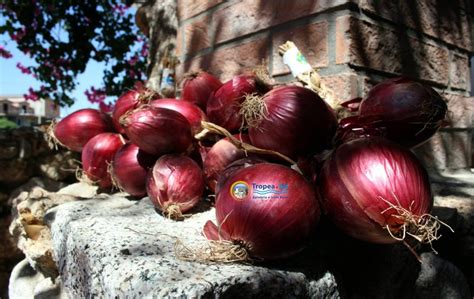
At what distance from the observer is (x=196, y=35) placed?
5.42 ft

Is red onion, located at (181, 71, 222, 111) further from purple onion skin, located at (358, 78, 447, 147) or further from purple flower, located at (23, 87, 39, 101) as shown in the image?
purple flower, located at (23, 87, 39, 101)

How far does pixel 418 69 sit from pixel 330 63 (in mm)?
353

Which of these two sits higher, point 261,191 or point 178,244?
point 261,191

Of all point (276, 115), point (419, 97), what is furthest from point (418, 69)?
point (276, 115)

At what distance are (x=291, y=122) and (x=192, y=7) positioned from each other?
112cm

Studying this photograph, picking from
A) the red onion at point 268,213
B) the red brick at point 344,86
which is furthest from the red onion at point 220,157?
the red brick at point 344,86

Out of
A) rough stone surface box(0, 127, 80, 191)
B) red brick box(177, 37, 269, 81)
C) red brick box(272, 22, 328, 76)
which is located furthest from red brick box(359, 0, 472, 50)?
rough stone surface box(0, 127, 80, 191)

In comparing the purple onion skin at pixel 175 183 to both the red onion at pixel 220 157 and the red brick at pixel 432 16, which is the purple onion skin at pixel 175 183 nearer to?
the red onion at pixel 220 157

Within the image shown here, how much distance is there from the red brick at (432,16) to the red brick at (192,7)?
1.99 ft

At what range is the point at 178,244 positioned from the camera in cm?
68

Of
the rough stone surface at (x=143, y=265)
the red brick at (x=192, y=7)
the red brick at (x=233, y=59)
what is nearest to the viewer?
the rough stone surface at (x=143, y=265)

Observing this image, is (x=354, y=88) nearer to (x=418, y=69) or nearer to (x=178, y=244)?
(x=418, y=69)

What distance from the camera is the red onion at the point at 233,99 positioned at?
95 cm

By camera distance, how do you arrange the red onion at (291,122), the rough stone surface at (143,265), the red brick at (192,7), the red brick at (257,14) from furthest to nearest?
the red brick at (192,7) → the red brick at (257,14) → the red onion at (291,122) → the rough stone surface at (143,265)
